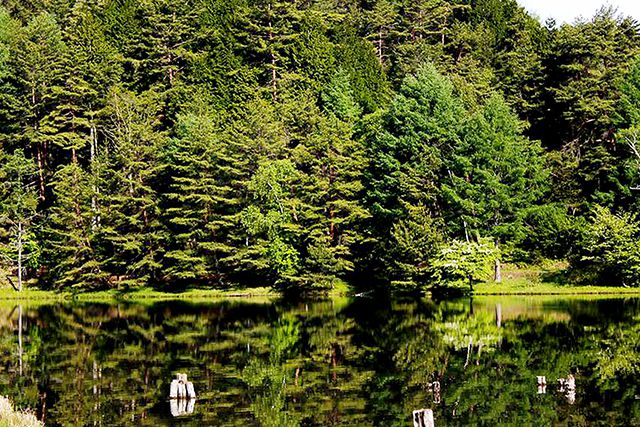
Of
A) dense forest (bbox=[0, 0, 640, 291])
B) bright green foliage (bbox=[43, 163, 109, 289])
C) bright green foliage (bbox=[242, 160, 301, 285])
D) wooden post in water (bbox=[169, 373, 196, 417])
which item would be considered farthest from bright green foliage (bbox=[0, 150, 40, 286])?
wooden post in water (bbox=[169, 373, 196, 417])

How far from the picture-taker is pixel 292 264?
6469cm

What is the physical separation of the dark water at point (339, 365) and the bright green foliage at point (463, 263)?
20.6ft

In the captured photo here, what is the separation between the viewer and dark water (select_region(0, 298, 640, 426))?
23.5 m

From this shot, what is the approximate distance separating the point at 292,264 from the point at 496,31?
46.5 meters

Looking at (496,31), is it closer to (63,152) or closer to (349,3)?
(349,3)

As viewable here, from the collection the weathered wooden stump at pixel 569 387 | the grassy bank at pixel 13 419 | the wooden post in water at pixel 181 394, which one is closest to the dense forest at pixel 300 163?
the weathered wooden stump at pixel 569 387

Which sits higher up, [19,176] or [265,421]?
[19,176]

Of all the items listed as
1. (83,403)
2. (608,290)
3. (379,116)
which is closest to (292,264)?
(379,116)

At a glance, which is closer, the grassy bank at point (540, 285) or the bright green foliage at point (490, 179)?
the grassy bank at point (540, 285)

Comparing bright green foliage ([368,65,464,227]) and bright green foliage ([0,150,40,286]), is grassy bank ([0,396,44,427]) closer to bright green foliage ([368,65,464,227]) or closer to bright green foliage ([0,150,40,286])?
bright green foliage ([368,65,464,227])

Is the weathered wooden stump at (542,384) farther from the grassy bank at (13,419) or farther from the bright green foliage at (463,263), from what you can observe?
the bright green foliage at (463,263)

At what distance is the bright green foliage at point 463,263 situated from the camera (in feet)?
190

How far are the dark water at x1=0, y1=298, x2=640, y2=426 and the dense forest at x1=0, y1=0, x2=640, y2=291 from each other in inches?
525

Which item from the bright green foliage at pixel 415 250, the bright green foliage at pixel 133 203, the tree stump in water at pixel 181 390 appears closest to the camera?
the tree stump in water at pixel 181 390
